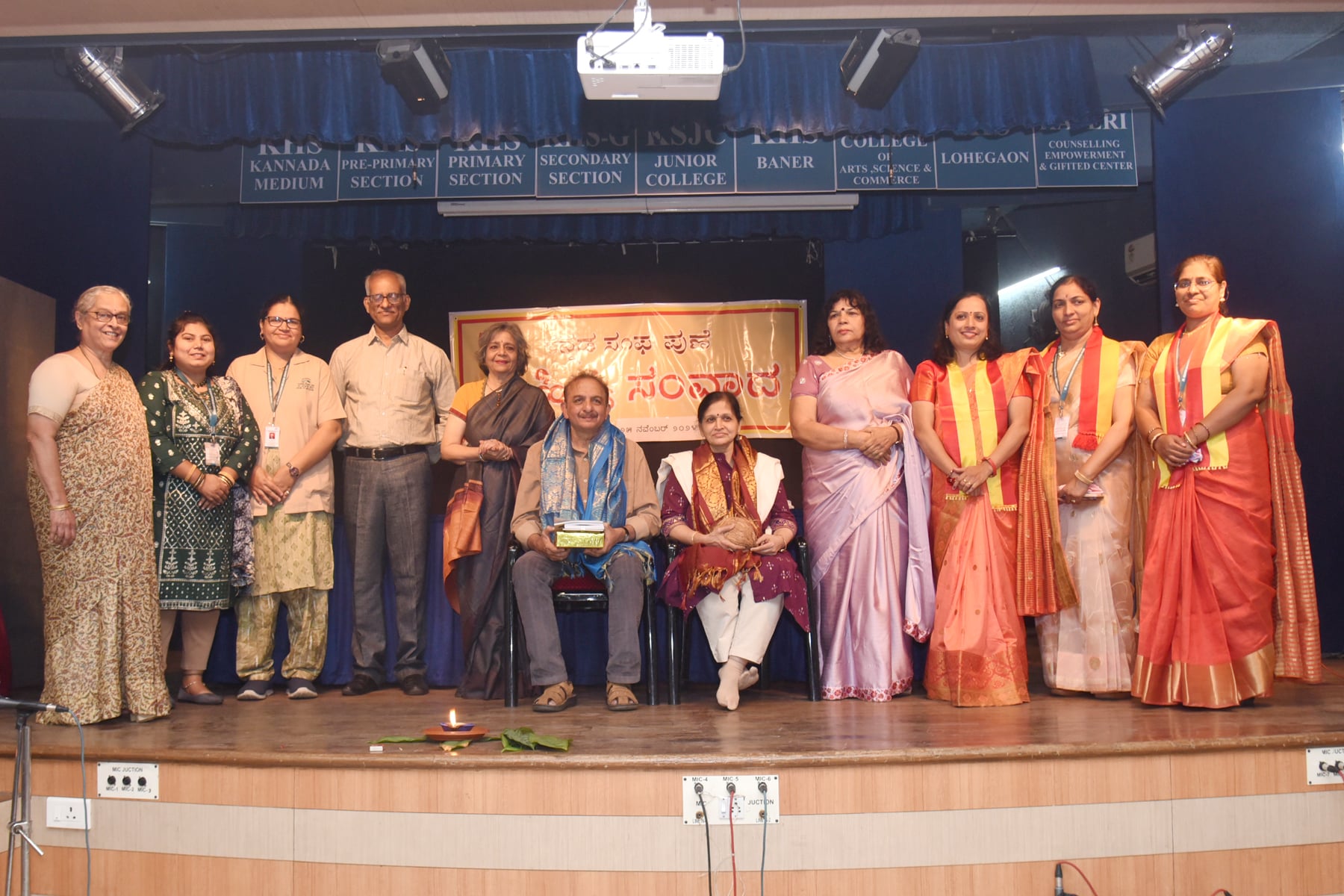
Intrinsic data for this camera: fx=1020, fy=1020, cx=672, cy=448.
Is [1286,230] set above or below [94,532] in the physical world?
above

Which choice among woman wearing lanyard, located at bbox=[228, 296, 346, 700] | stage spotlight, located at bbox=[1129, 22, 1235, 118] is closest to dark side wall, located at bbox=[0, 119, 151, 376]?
woman wearing lanyard, located at bbox=[228, 296, 346, 700]

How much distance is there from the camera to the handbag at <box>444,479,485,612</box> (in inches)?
155

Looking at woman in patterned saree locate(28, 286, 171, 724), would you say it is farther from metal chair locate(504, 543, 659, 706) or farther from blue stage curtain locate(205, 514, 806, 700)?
metal chair locate(504, 543, 659, 706)

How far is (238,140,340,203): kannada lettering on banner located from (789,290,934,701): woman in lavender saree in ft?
9.60

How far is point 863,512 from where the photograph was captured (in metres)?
3.79

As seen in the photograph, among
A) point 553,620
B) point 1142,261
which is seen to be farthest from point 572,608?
point 1142,261

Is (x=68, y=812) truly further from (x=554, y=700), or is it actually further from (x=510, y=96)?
(x=510, y=96)

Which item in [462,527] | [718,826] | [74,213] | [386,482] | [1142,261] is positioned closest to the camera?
[718,826]

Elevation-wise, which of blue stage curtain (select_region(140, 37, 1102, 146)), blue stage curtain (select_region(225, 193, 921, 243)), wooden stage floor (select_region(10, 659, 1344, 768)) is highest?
blue stage curtain (select_region(140, 37, 1102, 146))

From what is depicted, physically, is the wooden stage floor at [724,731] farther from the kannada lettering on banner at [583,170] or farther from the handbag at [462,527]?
the kannada lettering on banner at [583,170]

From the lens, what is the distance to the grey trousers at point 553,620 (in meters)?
3.54

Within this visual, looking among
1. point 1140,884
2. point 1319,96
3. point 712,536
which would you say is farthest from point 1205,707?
point 1319,96

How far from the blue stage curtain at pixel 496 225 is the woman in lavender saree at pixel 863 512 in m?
2.10

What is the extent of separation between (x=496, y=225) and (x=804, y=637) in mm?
3313
